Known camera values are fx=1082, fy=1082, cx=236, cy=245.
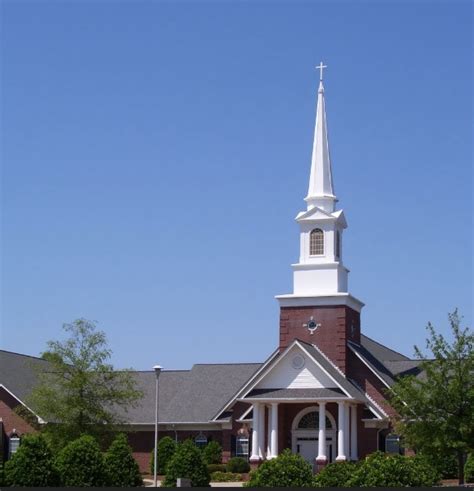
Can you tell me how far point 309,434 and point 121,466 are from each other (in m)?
12.5

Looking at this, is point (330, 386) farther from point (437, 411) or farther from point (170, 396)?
point (170, 396)

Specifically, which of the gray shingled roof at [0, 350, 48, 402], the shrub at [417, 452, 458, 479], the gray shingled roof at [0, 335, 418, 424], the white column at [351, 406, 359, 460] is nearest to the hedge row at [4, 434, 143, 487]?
the shrub at [417, 452, 458, 479]

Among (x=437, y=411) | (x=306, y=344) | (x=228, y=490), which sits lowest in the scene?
(x=228, y=490)

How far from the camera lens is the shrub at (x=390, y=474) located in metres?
37.7

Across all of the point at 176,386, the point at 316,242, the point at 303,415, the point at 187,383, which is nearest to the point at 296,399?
the point at 303,415

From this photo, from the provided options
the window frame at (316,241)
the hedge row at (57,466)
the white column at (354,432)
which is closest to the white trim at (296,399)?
the white column at (354,432)

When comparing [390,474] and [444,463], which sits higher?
[444,463]

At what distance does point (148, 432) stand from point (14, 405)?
309 inches

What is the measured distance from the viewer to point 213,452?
5916 centimetres

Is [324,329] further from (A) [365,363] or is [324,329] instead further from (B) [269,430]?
(B) [269,430]

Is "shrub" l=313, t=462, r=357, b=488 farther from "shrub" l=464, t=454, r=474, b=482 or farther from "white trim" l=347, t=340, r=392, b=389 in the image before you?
"white trim" l=347, t=340, r=392, b=389

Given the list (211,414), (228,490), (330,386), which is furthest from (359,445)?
(228,490)

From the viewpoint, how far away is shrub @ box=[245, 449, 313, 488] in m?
40.3

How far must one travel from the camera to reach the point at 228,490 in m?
34.8
